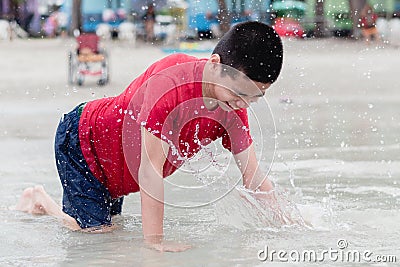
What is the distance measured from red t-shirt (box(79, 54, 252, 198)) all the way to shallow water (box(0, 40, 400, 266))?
30cm

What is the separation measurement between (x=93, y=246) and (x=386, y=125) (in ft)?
13.9

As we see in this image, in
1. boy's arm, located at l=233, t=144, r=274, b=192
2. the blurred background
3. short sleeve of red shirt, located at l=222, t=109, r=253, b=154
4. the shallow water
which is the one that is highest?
short sleeve of red shirt, located at l=222, t=109, r=253, b=154

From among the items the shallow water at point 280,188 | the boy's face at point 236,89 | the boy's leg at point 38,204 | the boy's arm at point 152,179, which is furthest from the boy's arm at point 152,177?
the boy's leg at point 38,204

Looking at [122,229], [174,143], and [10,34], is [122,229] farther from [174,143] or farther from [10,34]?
[10,34]

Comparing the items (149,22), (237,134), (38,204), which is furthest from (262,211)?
(149,22)

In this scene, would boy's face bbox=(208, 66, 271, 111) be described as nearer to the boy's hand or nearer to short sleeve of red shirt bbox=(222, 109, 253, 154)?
short sleeve of red shirt bbox=(222, 109, 253, 154)

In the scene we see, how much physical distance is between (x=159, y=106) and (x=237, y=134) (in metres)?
0.50

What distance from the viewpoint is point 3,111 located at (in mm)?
8969

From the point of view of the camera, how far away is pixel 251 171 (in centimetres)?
392

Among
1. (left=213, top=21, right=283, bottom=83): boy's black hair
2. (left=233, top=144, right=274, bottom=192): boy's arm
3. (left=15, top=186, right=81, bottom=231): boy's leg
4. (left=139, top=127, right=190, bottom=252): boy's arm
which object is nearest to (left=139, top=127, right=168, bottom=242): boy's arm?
(left=139, top=127, right=190, bottom=252): boy's arm

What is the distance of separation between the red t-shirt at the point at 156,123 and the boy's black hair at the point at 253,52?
0.17 m

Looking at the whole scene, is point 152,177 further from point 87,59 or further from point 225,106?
point 87,59

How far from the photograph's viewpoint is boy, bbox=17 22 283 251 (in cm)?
331

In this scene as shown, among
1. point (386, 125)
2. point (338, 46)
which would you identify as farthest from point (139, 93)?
point (338, 46)
